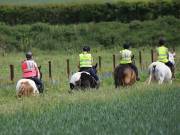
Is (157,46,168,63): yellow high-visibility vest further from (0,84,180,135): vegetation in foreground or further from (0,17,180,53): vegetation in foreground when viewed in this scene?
(0,17,180,53): vegetation in foreground

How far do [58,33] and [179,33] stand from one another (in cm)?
954

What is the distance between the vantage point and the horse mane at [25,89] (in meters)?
23.2

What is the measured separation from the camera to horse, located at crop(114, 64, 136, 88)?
84.0 ft

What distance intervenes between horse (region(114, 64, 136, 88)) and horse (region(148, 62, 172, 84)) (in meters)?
0.67

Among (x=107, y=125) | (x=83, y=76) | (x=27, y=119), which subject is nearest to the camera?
(x=107, y=125)

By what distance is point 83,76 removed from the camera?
2528cm

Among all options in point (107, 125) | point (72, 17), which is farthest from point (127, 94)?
point (72, 17)

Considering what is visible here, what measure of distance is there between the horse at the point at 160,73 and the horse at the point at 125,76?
2.21ft

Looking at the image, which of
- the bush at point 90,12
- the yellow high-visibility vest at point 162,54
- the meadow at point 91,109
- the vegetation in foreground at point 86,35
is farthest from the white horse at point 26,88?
the bush at point 90,12

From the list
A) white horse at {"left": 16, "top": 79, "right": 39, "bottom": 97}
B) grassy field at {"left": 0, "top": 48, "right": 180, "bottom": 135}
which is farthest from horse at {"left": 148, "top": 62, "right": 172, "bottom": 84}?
white horse at {"left": 16, "top": 79, "right": 39, "bottom": 97}

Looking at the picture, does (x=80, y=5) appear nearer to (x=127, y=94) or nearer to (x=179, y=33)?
(x=179, y=33)

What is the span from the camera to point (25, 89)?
76.3 feet

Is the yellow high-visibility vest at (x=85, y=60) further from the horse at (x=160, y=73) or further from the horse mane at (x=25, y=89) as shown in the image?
the horse mane at (x=25, y=89)

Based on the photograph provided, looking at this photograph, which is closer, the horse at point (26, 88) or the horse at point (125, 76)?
the horse at point (26, 88)
